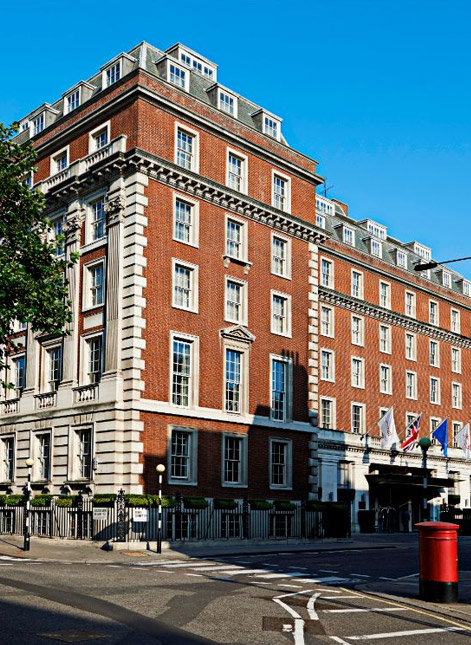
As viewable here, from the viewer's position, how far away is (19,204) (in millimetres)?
31422

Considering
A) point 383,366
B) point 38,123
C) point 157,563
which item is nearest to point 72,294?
point 38,123

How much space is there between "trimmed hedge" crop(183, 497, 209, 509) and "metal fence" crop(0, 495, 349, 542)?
23cm

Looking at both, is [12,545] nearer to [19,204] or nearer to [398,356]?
[19,204]

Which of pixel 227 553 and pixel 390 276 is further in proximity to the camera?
pixel 390 276

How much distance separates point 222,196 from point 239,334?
705 cm

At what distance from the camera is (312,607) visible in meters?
15.0

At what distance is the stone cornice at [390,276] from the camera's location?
5678cm

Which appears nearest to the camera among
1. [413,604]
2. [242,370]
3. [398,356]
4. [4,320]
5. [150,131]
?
[413,604]

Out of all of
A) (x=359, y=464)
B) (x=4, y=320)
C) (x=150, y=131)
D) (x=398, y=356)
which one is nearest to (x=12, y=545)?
(x=4, y=320)

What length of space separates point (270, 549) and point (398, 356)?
30.6 m

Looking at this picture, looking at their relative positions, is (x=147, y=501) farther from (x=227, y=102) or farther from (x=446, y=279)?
(x=446, y=279)

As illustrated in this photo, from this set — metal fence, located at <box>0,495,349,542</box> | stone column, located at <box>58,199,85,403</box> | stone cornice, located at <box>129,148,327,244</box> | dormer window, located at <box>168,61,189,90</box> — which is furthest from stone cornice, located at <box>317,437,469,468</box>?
dormer window, located at <box>168,61,189,90</box>

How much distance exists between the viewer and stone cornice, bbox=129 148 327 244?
123ft

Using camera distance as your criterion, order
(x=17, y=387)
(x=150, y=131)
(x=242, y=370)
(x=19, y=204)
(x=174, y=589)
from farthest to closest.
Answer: (x=17, y=387)
(x=242, y=370)
(x=150, y=131)
(x=19, y=204)
(x=174, y=589)
